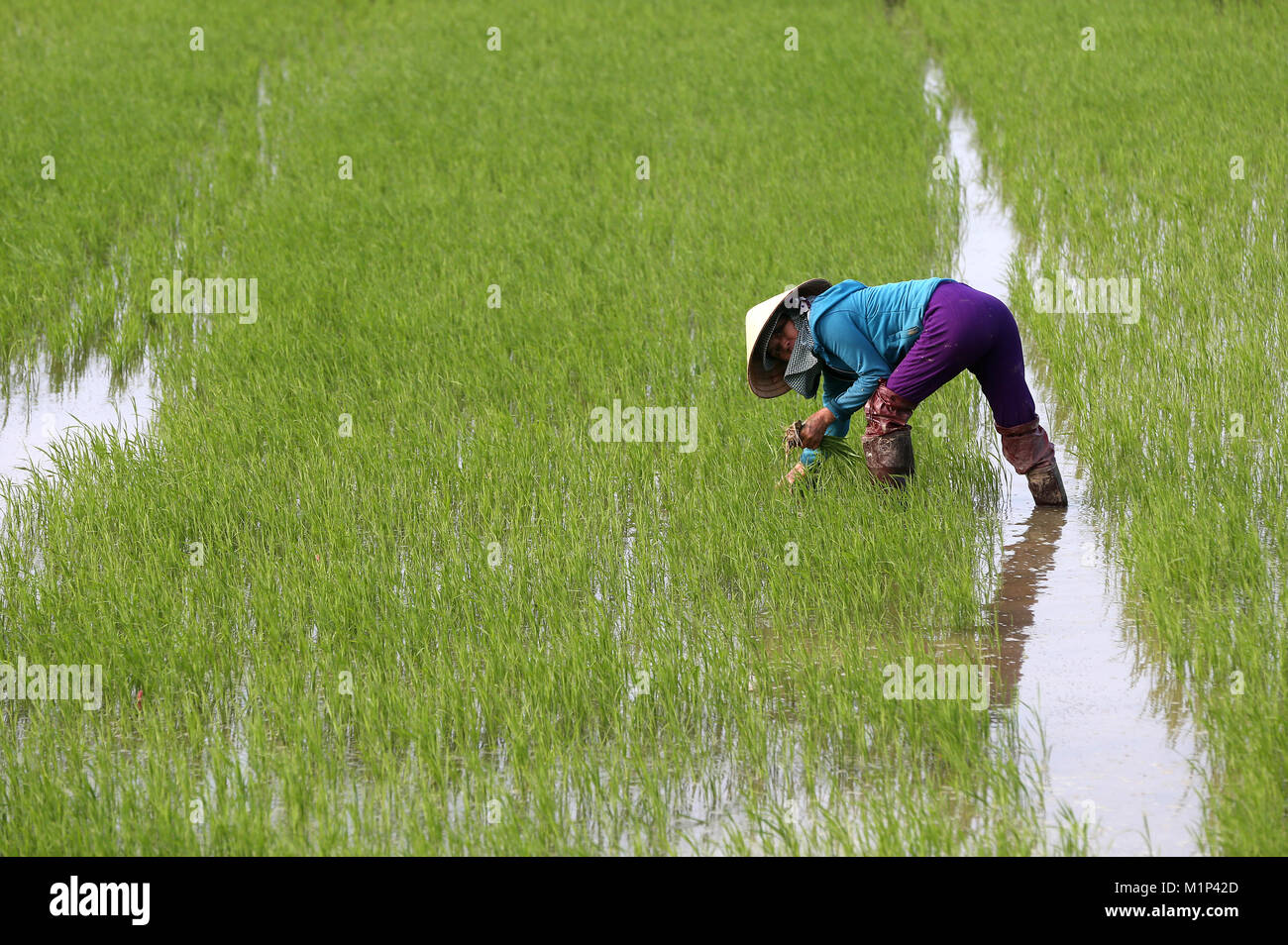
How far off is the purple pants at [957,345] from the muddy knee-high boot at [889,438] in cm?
4

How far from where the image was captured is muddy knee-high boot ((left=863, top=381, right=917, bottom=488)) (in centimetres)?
365

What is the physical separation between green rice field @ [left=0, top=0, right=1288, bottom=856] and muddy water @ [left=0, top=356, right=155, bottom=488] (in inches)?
1.2

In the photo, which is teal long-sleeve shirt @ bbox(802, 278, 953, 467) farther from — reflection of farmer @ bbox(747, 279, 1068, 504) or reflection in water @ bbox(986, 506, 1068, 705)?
reflection in water @ bbox(986, 506, 1068, 705)

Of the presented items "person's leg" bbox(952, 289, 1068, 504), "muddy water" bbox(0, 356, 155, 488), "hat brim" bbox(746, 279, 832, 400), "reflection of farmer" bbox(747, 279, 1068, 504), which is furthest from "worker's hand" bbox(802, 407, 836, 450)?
"muddy water" bbox(0, 356, 155, 488)

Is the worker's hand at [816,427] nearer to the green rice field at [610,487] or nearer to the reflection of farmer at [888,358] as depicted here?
the reflection of farmer at [888,358]

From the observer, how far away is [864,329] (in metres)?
3.69

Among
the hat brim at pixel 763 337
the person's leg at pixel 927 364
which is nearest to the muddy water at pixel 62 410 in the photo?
the hat brim at pixel 763 337

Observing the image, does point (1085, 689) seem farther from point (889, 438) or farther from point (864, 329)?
point (864, 329)

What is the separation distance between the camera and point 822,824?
2439mm

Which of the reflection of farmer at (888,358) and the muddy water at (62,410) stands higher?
the muddy water at (62,410)

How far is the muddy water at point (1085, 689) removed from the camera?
7.80 ft

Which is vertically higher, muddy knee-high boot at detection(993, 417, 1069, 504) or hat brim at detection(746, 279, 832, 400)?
hat brim at detection(746, 279, 832, 400)

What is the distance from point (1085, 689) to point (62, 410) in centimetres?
403
